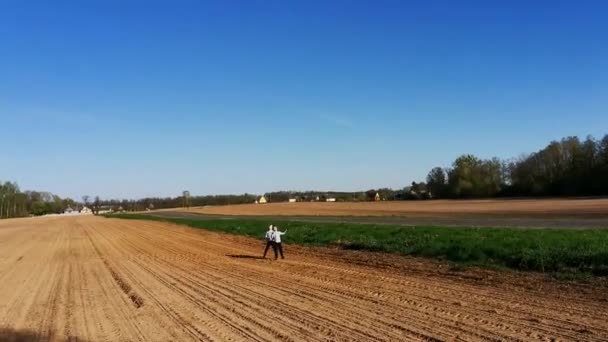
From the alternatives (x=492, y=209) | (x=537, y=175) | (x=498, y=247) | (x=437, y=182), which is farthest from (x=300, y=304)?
(x=437, y=182)

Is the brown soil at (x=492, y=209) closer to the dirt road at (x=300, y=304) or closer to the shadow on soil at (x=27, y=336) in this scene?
the dirt road at (x=300, y=304)

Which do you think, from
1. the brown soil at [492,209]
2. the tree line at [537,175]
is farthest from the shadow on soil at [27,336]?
the tree line at [537,175]

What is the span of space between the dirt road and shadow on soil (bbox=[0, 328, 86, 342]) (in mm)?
25

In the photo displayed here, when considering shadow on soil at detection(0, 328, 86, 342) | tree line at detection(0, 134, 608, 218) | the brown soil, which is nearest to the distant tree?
tree line at detection(0, 134, 608, 218)

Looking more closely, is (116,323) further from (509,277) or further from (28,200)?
(28,200)

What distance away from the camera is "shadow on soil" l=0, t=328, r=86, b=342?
11.0 m

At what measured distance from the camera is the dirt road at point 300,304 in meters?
10.2

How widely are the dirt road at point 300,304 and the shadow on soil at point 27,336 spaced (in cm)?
2

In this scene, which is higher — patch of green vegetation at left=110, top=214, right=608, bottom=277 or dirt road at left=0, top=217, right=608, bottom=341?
patch of green vegetation at left=110, top=214, right=608, bottom=277

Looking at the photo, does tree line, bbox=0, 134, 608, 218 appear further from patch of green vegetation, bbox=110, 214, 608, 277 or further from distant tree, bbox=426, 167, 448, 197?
patch of green vegetation, bbox=110, 214, 608, 277

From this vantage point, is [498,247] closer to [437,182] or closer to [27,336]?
[27,336]

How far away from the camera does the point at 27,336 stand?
11453 millimetres

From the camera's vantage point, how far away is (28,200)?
197875 mm

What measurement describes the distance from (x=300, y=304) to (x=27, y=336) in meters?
5.67
